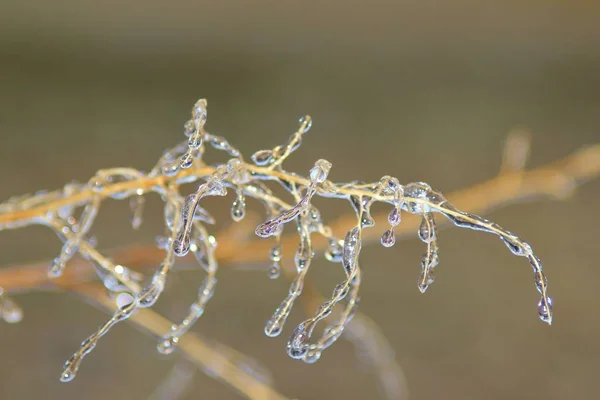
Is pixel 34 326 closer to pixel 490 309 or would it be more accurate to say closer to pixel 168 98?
pixel 168 98

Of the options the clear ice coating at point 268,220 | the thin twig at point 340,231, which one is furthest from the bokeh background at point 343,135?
the clear ice coating at point 268,220

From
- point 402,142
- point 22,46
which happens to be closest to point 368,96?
point 402,142

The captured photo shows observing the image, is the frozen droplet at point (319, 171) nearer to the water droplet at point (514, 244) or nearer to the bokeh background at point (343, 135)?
the water droplet at point (514, 244)

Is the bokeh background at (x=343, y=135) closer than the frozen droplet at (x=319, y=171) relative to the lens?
No

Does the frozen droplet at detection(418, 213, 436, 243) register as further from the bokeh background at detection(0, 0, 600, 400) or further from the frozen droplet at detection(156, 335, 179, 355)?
the bokeh background at detection(0, 0, 600, 400)

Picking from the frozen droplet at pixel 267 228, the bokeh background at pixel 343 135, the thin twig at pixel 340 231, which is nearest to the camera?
the frozen droplet at pixel 267 228

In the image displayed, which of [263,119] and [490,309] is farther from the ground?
[263,119]

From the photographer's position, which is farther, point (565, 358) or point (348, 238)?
point (565, 358)

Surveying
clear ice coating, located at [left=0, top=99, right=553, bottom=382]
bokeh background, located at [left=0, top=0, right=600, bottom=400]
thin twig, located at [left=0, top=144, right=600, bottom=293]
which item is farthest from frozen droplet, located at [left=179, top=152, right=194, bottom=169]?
bokeh background, located at [left=0, top=0, right=600, bottom=400]
